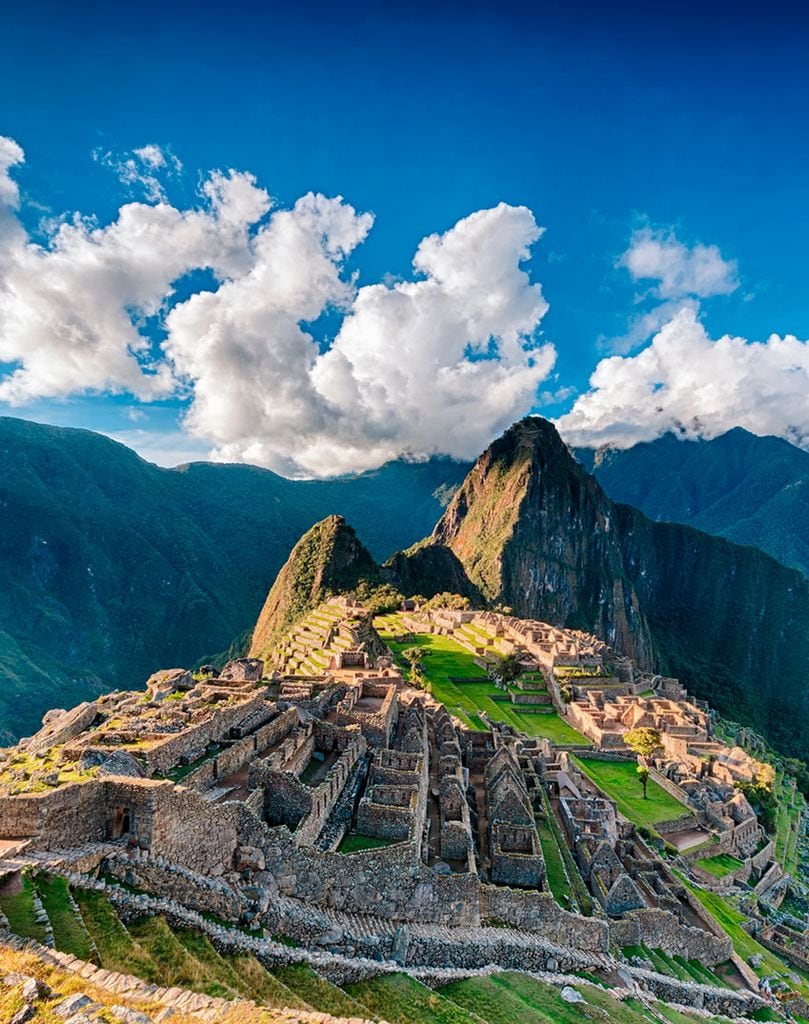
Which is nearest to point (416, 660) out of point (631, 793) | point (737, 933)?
point (631, 793)

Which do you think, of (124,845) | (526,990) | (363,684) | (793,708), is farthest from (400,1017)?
(793,708)

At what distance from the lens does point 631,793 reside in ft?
116

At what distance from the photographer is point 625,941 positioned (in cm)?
1795

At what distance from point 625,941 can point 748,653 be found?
200529mm

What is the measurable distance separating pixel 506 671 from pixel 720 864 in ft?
86.8

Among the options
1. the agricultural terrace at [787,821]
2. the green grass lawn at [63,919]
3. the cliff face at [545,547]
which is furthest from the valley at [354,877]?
the cliff face at [545,547]

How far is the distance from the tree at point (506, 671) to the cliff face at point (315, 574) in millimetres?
Result: 38584

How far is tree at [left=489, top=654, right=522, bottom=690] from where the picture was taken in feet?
180

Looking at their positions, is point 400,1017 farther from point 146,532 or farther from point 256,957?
point 146,532

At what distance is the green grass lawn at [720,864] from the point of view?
29.2 meters

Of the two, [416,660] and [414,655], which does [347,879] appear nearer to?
[416,660]

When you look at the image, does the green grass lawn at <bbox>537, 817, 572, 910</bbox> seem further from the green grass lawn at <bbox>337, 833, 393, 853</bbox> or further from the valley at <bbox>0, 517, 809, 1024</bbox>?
the green grass lawn at <bbox>337, 833, 393, 853</bbox>

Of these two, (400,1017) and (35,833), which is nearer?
(35,833)

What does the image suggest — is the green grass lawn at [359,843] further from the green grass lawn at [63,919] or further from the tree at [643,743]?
the tree at [643,743]
